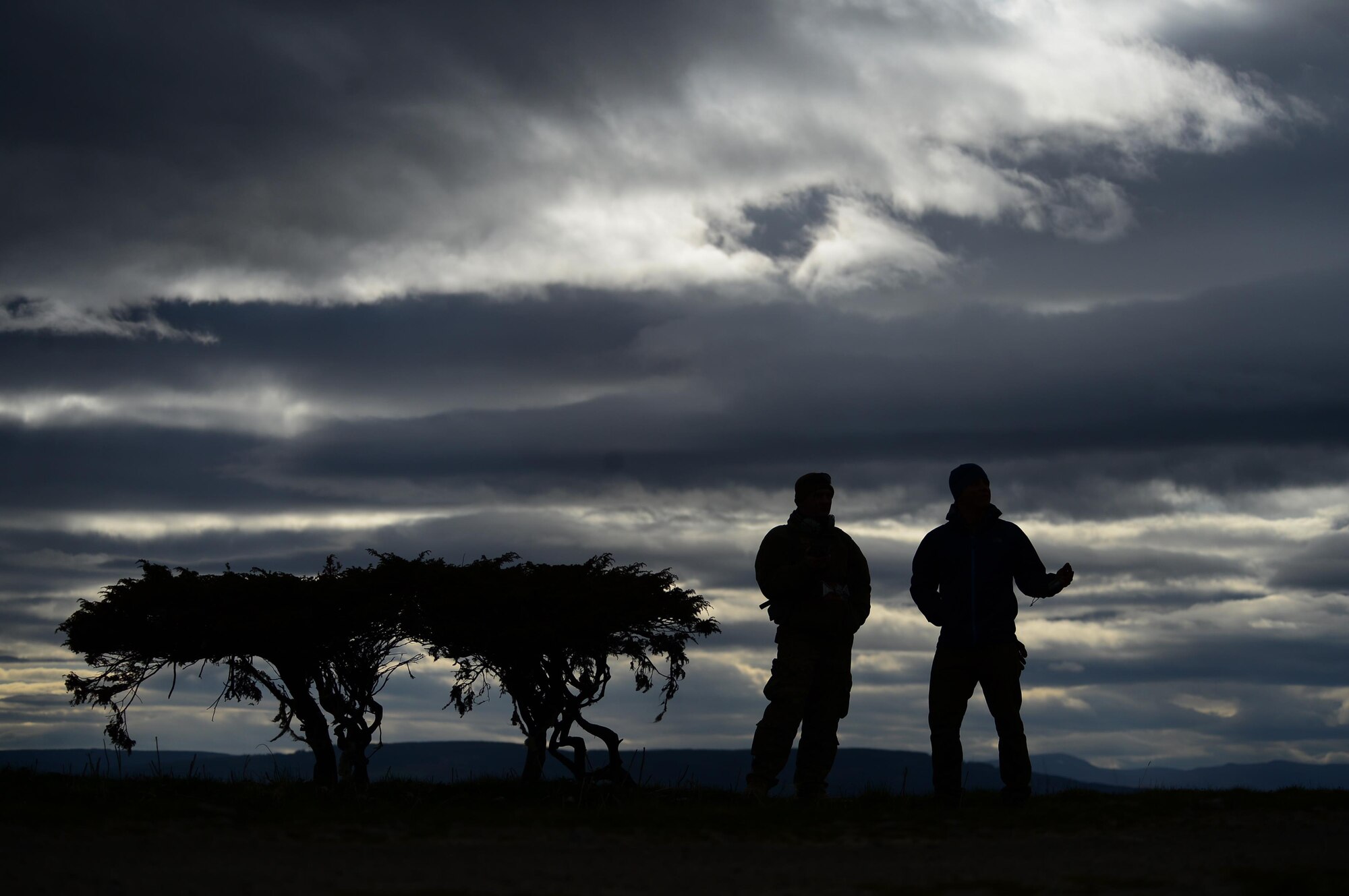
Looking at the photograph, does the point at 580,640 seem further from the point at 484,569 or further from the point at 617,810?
the point at 617,810

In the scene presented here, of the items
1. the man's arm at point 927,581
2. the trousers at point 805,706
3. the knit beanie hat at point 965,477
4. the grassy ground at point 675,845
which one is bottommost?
the grassy ground at point 675,845

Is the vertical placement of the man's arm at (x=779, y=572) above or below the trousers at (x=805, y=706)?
above

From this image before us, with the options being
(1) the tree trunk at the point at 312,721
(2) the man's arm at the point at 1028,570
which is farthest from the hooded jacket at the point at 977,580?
(1) the tree trunk at the point at 312,721

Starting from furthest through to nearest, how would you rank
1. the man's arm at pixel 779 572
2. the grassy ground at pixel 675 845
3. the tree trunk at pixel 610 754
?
the tree trunk at pixel 610 754 < the man's arm at pixel 779 572 < the grassy ground at pixel 675 845

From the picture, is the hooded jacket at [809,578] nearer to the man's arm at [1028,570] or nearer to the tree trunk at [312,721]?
the man's arm at [1028,570]

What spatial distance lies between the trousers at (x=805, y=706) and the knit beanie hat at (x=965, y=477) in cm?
169

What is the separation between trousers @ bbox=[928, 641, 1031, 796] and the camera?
9656mm

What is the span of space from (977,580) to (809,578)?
1427 millimetres

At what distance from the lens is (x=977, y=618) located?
9734mm

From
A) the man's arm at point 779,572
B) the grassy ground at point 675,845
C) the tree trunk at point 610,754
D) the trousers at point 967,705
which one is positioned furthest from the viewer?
the tree trunk at point 610,754

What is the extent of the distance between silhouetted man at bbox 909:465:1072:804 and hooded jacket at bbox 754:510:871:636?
0.84 metres

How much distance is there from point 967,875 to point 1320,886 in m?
1.68

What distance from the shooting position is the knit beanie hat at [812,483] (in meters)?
10.8

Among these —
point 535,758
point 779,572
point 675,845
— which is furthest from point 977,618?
point 535,758
